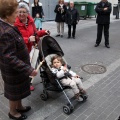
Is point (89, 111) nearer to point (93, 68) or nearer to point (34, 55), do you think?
point (34, 55)

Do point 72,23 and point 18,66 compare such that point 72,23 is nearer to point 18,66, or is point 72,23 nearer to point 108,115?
point 108,115

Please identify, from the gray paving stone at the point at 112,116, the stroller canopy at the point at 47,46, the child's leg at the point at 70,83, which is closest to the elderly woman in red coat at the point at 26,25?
the stroller canopy at the point at 47,46

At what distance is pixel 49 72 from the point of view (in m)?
3.56

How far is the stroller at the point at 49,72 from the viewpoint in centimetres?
350

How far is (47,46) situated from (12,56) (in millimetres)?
1440

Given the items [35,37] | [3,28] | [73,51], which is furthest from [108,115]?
[73,51]

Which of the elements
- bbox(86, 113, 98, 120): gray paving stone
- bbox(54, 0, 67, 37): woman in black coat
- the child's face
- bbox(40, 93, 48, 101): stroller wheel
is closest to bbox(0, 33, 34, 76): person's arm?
the child's face

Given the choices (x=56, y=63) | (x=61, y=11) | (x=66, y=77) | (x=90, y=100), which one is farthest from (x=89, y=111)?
(x=61, y=11)

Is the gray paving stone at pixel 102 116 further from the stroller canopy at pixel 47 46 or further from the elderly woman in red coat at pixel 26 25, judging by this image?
the elderly woman in red coat at pixel 26 25

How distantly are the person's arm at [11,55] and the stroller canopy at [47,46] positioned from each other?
106cm

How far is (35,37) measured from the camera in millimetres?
3740

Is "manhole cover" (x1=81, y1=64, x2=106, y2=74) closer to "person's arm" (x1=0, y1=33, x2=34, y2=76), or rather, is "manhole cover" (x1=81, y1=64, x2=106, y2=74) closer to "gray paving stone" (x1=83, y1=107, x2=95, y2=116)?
"gray paving stone" (x1=83, y1=107, x2=95, y2=116)

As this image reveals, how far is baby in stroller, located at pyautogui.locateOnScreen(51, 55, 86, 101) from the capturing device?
11.6ft

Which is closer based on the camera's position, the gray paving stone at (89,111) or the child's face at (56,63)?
the gray paving stone at (89,111)
